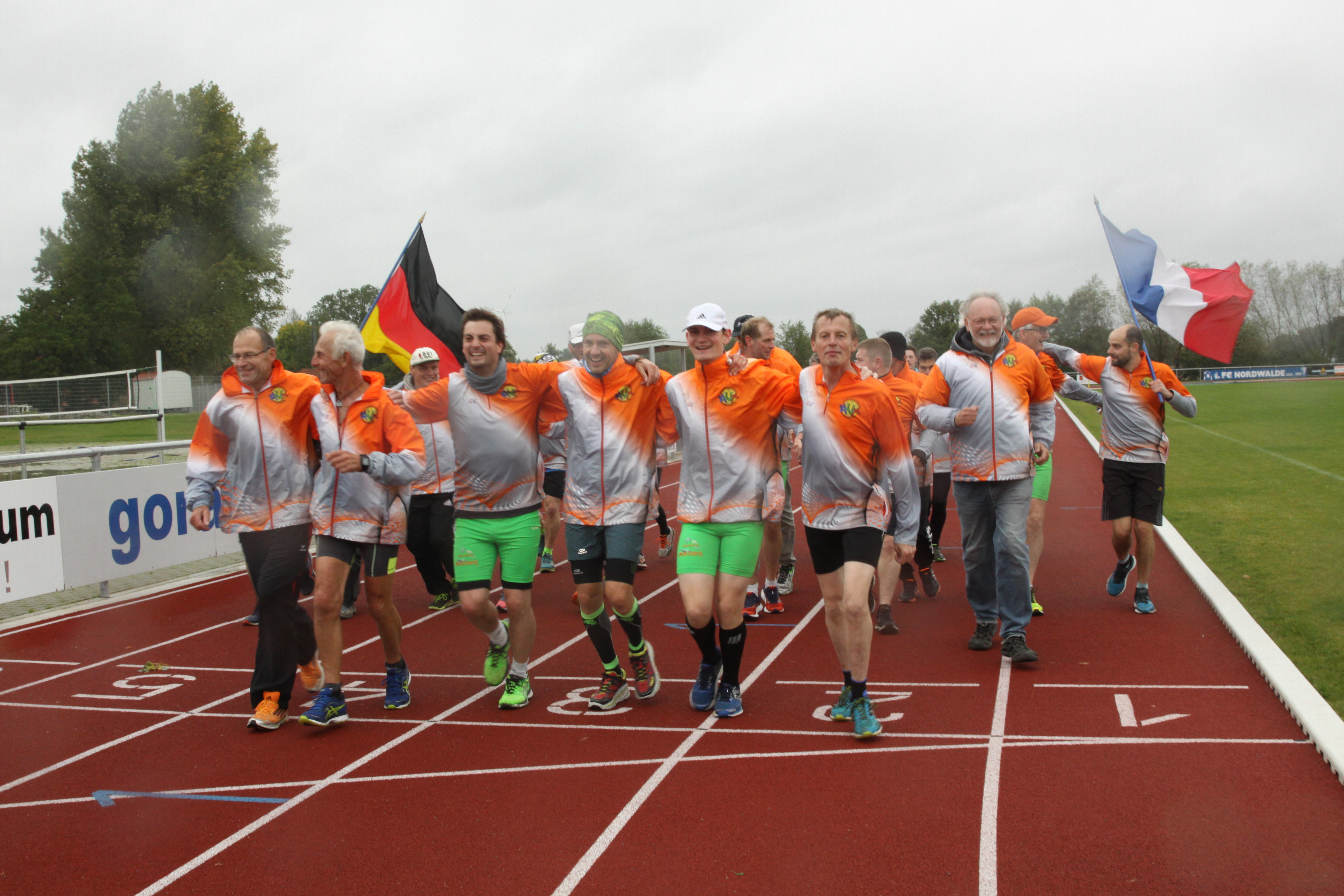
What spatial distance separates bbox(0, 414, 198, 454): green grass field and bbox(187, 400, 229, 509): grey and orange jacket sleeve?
16953 millimetres

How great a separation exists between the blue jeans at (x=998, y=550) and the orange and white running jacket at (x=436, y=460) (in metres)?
4.11

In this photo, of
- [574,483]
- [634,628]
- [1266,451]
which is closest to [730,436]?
[574,483]

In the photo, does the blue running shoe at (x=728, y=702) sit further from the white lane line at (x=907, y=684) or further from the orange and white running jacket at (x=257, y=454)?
the orange and white running jacket at (x=257, y=454)

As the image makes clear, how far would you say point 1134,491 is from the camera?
7.77 meters

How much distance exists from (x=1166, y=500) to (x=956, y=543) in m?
5.16

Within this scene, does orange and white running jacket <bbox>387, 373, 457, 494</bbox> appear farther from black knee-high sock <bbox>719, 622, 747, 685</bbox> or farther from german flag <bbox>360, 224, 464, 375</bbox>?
black knee-high sock <bbox>719, 622, 747, 685</bbox>

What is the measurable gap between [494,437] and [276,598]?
4.74 ft

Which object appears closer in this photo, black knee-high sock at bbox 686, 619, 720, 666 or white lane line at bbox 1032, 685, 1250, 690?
black knee-high sock at bbox 686, 619, 720, 666

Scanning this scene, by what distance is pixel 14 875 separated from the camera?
3.79 metres

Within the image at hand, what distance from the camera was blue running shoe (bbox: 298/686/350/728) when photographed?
531 cm

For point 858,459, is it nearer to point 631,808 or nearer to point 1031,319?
point 631,808

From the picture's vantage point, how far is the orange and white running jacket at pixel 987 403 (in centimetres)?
641

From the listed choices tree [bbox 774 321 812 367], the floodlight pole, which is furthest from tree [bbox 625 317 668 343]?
the floodlight pole

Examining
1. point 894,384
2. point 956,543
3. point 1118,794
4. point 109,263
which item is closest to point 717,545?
point 1118,794
